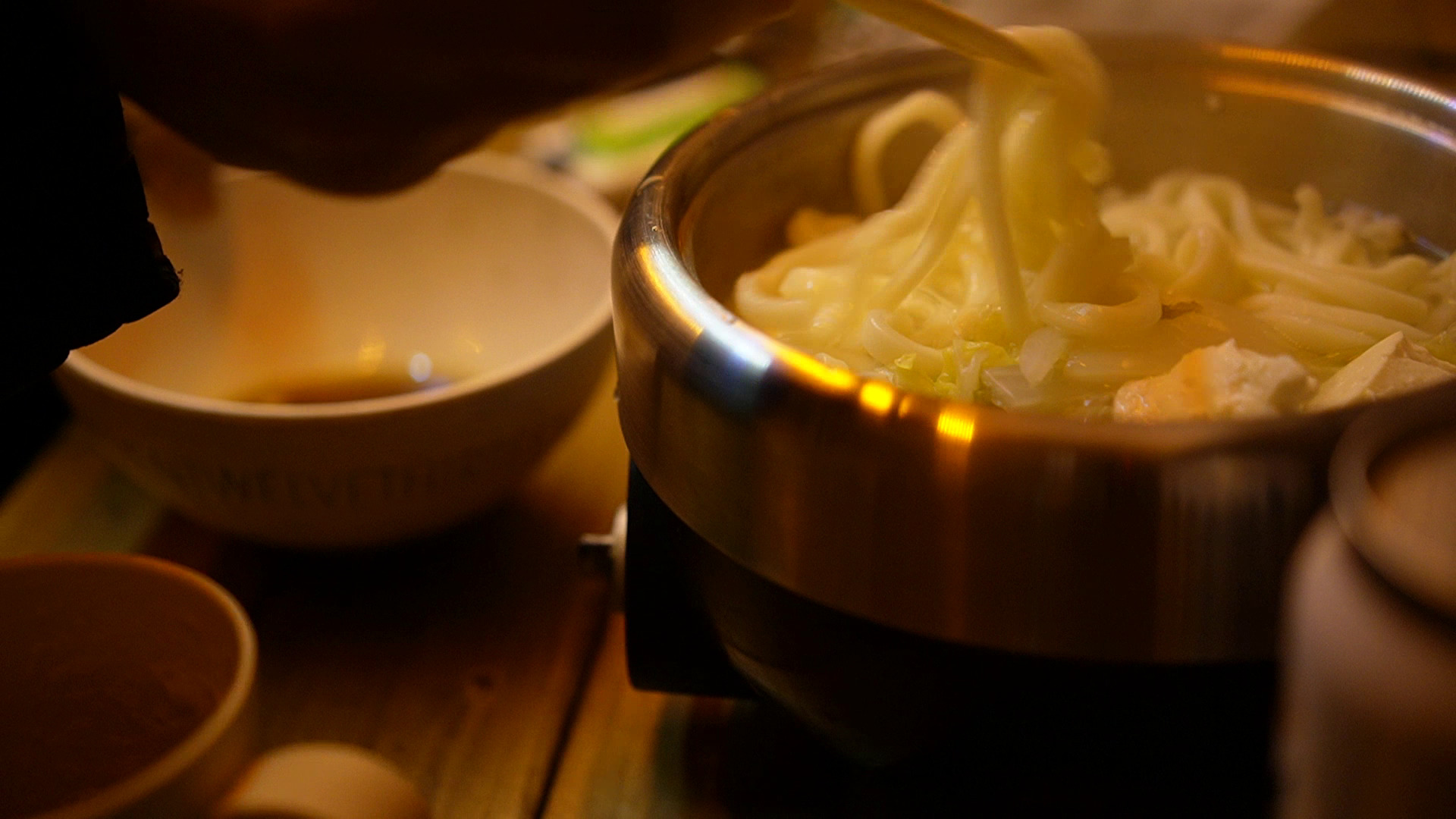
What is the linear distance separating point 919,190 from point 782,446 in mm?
294

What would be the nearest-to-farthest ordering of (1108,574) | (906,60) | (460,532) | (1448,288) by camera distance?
1. (1108,574)
2. (1448,288)
3. (906,60)
4. (460,532)

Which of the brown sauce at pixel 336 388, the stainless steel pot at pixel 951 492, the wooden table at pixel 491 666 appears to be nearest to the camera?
the stainless steel pot at pixel 951 492

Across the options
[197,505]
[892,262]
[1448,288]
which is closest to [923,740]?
[892,262]

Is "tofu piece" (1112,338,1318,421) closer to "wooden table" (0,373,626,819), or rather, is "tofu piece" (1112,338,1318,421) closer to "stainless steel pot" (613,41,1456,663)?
"stainless steel pot" (613,41,1456,663)

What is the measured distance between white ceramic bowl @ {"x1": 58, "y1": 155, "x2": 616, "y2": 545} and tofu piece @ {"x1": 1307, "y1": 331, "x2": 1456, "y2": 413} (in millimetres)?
453

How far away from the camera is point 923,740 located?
491mm

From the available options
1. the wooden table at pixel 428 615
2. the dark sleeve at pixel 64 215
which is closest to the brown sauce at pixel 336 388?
the wooden table at pixel 428 615

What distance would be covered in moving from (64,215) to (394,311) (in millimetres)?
508

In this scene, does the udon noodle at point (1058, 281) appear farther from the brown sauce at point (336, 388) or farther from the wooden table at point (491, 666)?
the brown sauce at point (336, 388)

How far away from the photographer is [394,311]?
101 centimetres

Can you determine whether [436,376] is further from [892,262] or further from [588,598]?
[892,262]

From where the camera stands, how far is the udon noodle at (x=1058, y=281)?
0.54m

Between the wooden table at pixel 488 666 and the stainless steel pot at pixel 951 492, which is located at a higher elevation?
the stainless steel pot at pixel 951 492

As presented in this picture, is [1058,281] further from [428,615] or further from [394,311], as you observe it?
[394,311]
